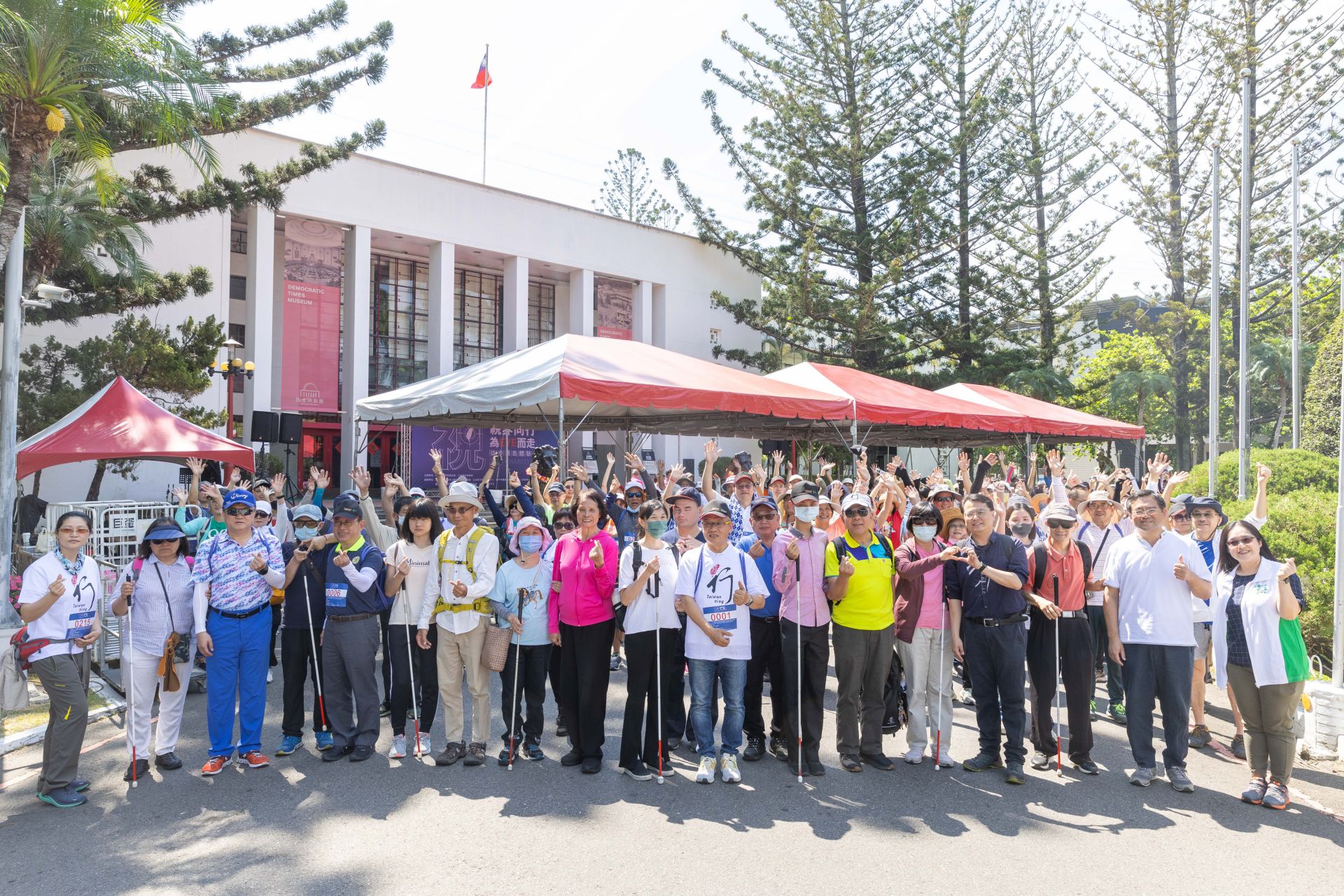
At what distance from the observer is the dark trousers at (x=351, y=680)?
5785mm

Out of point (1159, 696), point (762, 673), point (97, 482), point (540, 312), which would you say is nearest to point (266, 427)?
point (97, 482)

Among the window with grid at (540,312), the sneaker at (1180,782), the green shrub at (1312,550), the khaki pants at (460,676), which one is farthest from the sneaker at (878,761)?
the window with grid at (540,312)

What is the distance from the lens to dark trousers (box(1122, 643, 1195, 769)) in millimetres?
5371

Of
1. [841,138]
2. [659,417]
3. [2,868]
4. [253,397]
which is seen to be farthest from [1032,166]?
[2,868]

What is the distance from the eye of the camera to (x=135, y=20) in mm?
9148

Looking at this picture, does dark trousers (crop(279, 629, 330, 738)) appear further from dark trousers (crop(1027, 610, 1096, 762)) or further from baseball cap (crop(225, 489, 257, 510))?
dark trousers (crop(1027, 610, 1096, 762))

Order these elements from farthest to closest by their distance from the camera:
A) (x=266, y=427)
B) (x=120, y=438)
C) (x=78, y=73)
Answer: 1. (x=266, y=427)
2. (x=120, y=438)
3. (x=78, y=73)

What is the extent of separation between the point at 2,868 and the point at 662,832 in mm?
3237

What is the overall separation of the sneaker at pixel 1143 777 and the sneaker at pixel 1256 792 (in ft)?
1.57

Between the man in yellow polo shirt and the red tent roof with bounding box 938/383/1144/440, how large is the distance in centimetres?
1275

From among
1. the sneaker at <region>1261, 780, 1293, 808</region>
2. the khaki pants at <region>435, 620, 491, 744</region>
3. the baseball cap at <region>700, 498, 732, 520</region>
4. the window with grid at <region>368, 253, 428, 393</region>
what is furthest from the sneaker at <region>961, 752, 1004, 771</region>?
the window with grid at <region>368, 253, 428, 393</region>

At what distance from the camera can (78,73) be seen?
916 cm

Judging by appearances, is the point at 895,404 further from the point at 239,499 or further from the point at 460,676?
the point at 239,499

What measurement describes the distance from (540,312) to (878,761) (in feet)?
85.6
